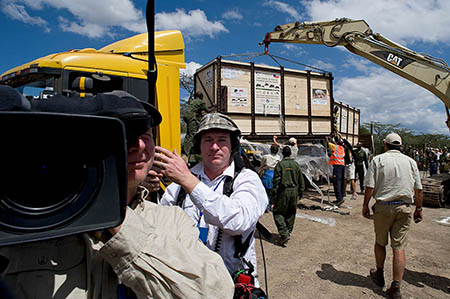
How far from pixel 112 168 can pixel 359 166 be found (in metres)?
10.4

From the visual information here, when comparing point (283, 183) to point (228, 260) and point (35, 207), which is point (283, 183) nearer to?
point (228, 260)

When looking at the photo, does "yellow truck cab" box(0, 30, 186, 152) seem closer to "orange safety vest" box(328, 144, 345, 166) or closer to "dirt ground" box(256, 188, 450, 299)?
"dirt ground" box(256, 188, 450, 299)

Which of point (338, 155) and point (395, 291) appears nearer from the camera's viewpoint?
point (395, 291)

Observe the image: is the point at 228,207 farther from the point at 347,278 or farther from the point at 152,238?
the point at 347,278

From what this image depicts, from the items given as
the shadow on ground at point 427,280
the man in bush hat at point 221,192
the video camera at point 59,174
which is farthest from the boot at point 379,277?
the video camera at point 59,174

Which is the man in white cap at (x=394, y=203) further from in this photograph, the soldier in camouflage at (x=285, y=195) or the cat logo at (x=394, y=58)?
the cat logo at (x=394, y=58)

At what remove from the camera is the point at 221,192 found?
167 centimetres

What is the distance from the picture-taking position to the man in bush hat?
4.44 feet

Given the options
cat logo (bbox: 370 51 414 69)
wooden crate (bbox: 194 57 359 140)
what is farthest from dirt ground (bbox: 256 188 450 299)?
cat logo (bbox: 370 51 414 69)

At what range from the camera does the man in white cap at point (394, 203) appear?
10.9 ft

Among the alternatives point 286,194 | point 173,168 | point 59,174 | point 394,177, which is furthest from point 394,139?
point 59,174

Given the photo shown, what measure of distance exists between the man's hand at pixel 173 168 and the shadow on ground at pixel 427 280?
3.76 metres

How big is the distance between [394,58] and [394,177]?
4.85 m

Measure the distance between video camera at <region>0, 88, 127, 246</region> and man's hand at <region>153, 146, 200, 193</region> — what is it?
0.58 m
